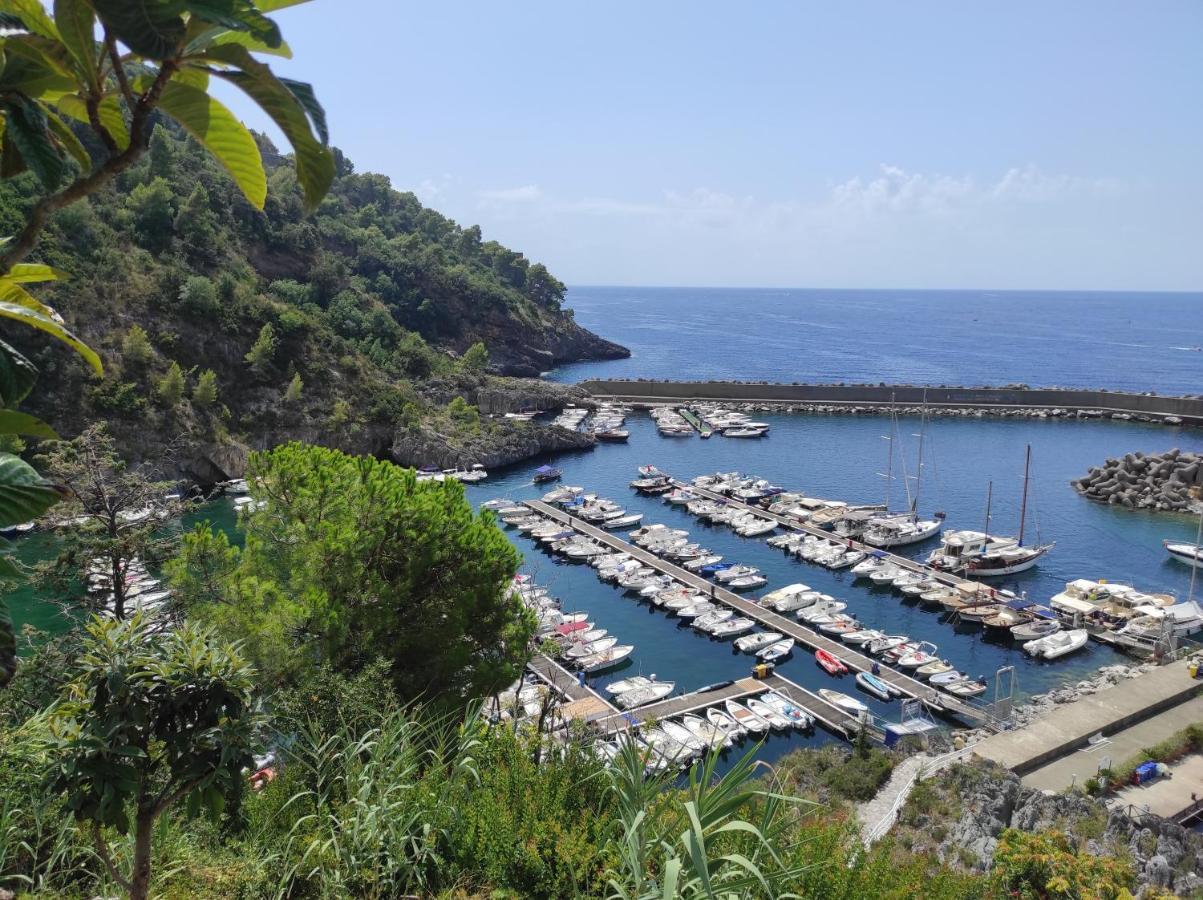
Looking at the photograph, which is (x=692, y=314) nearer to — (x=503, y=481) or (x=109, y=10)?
(x=503, y=481)

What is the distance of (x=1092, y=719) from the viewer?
19.2m

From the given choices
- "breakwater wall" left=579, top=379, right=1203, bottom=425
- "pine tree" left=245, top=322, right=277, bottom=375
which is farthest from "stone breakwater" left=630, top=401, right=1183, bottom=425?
"pine tree" left=245, top=322, right=277, bottom=375

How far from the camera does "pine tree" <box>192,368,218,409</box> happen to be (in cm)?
3853

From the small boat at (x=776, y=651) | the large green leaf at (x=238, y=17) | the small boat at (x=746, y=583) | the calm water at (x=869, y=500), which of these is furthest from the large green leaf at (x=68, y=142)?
the small boat at (x=746, y=583)

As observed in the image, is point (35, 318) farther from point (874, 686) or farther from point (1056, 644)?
point (1056, 644)

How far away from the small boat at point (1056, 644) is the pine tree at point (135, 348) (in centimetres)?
4033

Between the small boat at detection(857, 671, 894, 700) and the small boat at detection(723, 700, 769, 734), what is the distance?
3.91 meters

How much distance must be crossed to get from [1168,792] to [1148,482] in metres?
31.0

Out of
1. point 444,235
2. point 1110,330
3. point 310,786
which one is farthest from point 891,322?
point 310,786

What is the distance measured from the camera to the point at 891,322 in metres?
169

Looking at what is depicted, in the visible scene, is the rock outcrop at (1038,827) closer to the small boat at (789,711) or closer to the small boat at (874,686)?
the small boat at (789,711)

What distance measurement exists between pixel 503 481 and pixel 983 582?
2544cm

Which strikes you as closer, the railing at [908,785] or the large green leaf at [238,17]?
the large green leaf at [238,17]

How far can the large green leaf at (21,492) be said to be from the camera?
212cm
